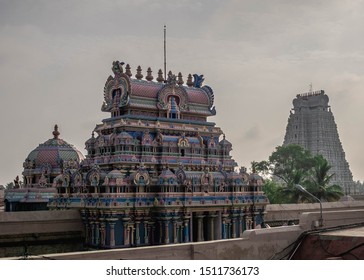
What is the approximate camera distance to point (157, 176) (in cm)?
3309

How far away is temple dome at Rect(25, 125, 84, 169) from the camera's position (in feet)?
→ 156

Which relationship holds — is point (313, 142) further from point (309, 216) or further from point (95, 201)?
point (309, 216)

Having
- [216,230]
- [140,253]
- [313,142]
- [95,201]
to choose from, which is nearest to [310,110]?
[313,142]

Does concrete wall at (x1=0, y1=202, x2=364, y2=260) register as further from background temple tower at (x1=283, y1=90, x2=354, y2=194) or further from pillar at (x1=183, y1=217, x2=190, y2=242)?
background temple tower at (x1=283, y1=90, x2=354, y2=194)

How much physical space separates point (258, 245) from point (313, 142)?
68414 millimetres

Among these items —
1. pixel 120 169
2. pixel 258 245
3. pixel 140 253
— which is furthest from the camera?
pixel 120 169

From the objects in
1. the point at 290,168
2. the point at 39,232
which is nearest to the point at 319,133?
the point at 290,168

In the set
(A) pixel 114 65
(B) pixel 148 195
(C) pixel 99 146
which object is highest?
(A) pixel 114 65

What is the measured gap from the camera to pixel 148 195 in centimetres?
3180

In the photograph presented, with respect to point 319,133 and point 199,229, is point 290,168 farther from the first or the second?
point 199,229

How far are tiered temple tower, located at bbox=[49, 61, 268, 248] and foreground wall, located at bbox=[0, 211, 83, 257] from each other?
845mm

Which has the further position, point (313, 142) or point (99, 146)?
point (313, 142)

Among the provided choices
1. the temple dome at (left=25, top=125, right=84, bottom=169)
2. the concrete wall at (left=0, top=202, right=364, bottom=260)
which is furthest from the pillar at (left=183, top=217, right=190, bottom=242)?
the temple dome at (left=25, top=125, right=84, bottom=169)

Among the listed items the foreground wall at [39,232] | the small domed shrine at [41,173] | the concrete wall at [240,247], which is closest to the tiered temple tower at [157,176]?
the foreground wall at [39,232]
